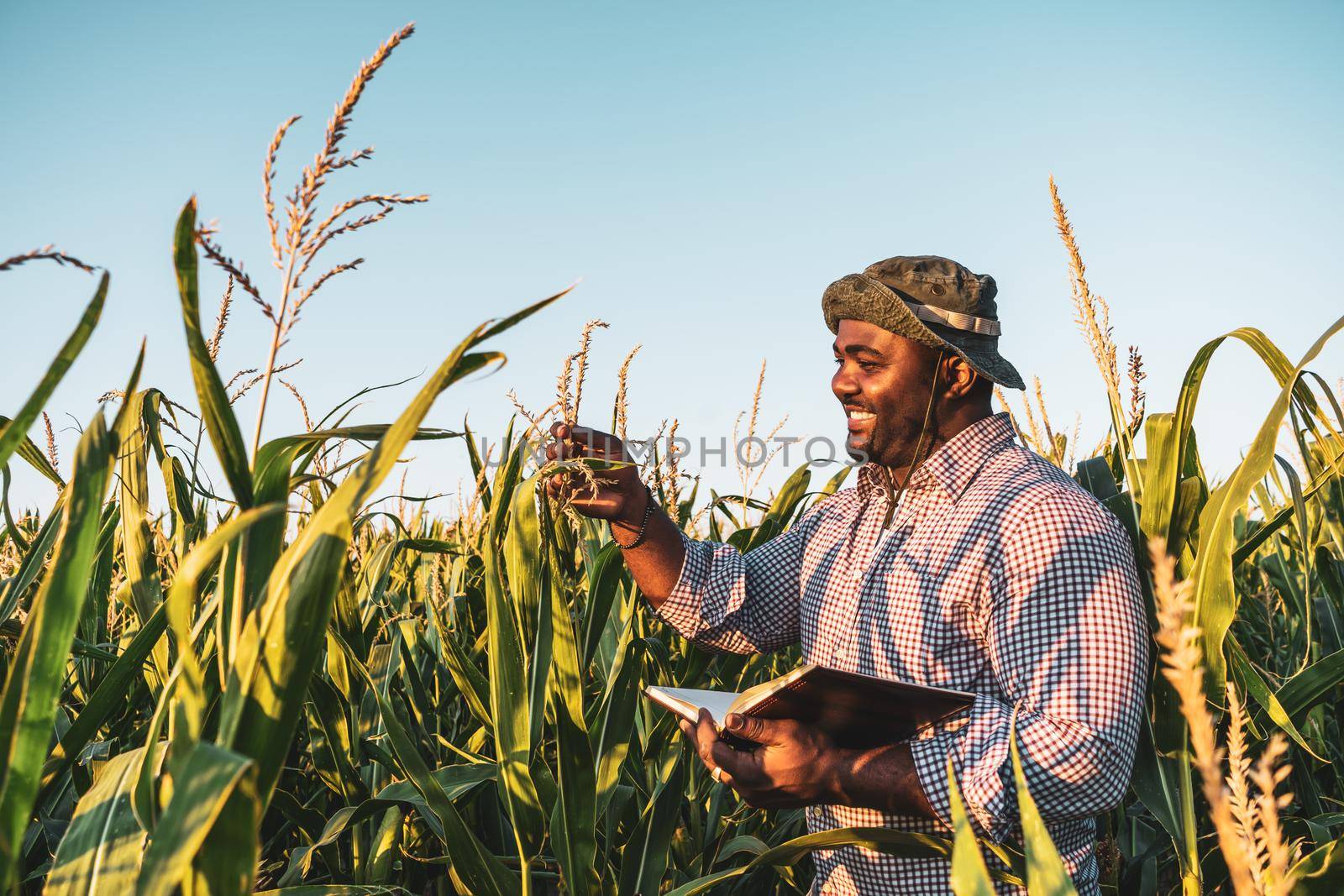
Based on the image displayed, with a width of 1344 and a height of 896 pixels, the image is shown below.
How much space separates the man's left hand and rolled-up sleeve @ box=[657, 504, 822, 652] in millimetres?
633

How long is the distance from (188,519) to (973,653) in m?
1.43

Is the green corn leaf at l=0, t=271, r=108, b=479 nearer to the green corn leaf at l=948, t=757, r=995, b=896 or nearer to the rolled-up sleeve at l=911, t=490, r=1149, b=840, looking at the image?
the green corn leaf at l=948, t=757, r=995, b=896

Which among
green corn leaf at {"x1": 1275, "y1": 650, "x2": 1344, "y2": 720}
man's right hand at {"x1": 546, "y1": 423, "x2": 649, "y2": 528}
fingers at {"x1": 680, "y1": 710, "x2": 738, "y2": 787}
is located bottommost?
fingers at {"x1": 680, "y1": 710, "x2": 738, "y2": 787}

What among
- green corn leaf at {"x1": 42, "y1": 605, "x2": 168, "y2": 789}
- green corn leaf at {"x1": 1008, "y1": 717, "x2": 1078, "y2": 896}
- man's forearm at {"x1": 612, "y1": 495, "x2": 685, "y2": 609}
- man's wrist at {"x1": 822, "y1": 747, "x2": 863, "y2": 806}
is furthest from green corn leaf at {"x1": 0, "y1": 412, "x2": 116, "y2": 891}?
man's forearm at {"x1": 612, "y1": 495, "x2": 685, "y2": 609}

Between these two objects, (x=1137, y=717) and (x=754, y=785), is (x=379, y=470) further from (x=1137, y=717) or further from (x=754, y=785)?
(x=1137, y=717)

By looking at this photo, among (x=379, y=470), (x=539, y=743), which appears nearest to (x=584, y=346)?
(x=539, y=743)

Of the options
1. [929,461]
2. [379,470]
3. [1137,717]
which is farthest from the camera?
[929,461]

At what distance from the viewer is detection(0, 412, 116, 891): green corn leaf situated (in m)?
0.77

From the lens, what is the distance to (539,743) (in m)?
1.50

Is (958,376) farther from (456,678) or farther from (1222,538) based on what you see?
(456,678)

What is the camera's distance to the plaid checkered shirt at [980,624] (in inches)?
57.4

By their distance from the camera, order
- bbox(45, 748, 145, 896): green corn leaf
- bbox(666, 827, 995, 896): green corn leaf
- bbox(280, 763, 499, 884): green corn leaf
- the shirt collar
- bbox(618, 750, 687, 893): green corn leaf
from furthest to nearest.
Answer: the shirt collar < bbox(618, 750, 687, 893): green corn leaf < bbox(280, 763, 499, 884): green corn leaf < bbox(666, 827, 995, 896): green corn leaf < bbox(45, 748, 145, 896): green corn leaf

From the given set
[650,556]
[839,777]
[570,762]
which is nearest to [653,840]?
[570,762]

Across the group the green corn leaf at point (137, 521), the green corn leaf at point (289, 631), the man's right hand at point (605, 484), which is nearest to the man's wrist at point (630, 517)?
the man's right hand at point (605, 484)
